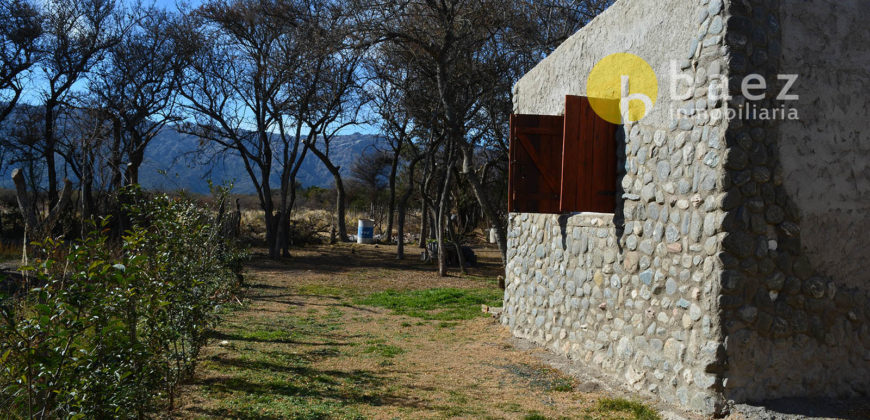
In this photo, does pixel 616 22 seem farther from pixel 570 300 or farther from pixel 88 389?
pixel 88 389

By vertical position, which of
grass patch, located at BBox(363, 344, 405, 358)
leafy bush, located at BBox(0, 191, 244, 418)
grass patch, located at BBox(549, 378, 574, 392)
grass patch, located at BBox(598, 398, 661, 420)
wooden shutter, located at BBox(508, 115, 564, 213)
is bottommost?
grass patch, located at BBox(363, 344, 405, 358)

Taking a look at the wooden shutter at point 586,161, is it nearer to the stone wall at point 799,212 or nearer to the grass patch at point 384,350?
the stone wall at point 799,212

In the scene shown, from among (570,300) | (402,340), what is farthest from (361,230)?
(570,300)

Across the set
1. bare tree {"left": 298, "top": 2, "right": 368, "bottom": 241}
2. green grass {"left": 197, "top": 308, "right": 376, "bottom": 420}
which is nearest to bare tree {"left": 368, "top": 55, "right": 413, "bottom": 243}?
bare tree {"left": 298, "top": 2, "right": 368, "bottom": 241}

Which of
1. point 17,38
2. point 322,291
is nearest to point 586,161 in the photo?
point 322,291

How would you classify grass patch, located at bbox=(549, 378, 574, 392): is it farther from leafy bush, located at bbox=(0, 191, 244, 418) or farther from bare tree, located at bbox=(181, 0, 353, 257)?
bare tree, located at bbox=(181, 0, 353, 257)

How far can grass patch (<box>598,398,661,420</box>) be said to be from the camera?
4.69m

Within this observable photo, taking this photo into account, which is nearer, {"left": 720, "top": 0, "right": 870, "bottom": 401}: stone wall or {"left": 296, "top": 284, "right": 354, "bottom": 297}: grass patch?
{"left": 720, "top": 0, "right": 870, "bottom": 401}: stone wall

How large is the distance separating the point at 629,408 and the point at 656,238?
A: 56.6 inches

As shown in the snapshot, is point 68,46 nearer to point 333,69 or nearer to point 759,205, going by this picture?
point 333,69

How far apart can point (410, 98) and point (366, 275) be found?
5.06 metres

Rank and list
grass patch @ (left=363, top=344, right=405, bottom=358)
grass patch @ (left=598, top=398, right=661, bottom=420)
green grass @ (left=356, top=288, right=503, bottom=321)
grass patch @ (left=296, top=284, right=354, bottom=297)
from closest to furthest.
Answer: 1. grass patch @ (left=598, top=398, right=661, bottom=420)
2. grass patch @ (left=363, top=344, right=405, bottom=358)
3. green grass @ (left=356, top=288, right=503, bottom=321)
4. grass patch @ (left=296, top=284, right=354, bottom=297)

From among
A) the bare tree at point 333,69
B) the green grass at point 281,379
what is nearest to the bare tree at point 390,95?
the bare tree at point 333,69

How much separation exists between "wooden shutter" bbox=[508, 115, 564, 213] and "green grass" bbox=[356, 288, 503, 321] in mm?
3970
